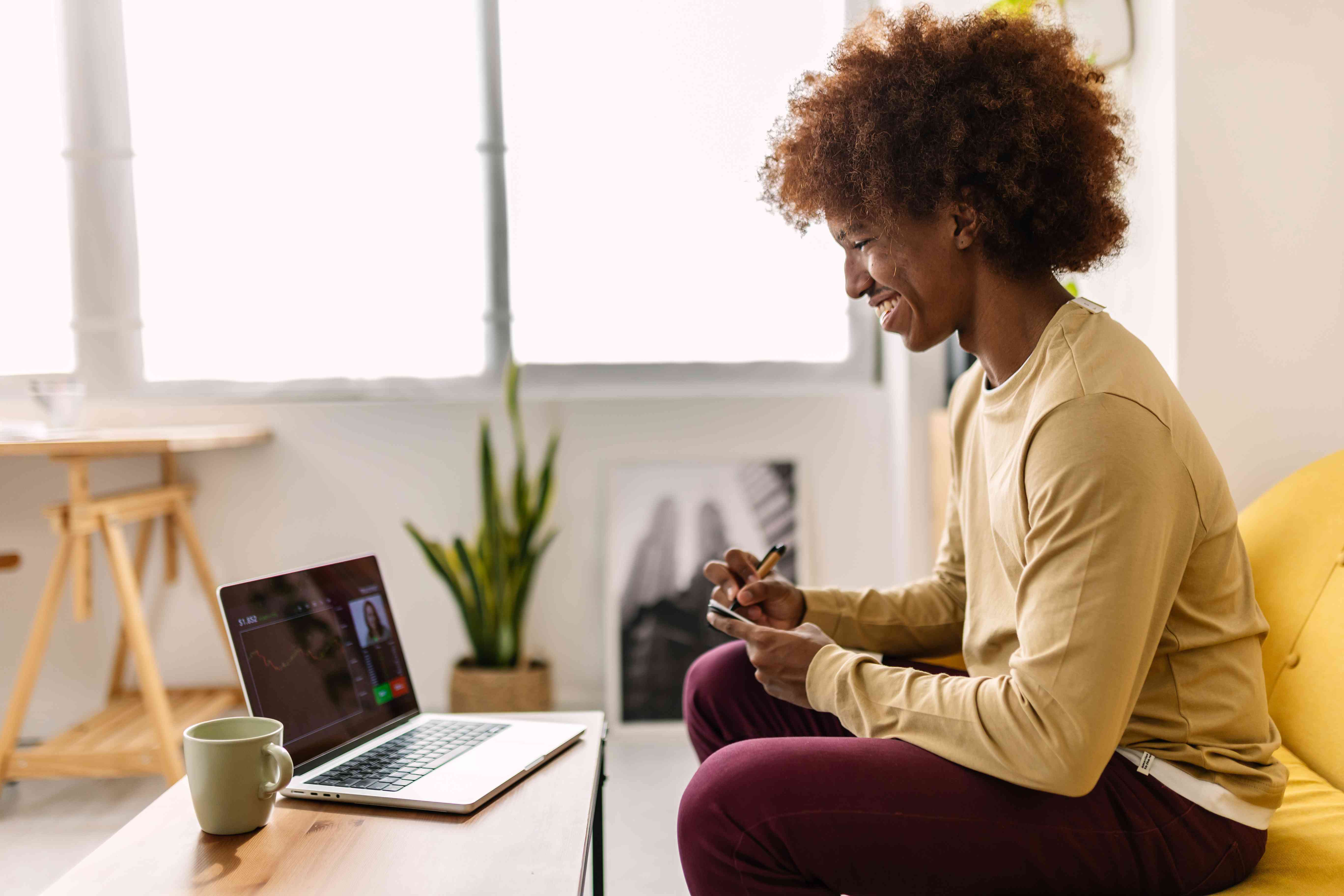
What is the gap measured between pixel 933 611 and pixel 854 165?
2.18 ft

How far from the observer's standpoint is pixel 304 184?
109 inches

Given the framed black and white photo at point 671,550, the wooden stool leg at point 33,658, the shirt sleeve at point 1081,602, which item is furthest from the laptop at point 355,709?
the framed black and white photo at point 671,550

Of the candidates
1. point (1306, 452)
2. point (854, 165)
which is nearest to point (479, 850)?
point (854, 165)

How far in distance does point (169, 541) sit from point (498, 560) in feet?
3.15

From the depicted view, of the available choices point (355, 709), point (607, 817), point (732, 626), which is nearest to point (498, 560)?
point (607, 817)

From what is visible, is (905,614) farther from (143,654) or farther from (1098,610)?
(143,654)

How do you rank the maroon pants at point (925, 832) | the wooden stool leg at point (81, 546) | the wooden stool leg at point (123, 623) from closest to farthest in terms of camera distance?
1. the maroon pants at point (925, 832)
2. the wooden stool leg at point (81, 546)
3. the wooden stool leg at point (123, 623)

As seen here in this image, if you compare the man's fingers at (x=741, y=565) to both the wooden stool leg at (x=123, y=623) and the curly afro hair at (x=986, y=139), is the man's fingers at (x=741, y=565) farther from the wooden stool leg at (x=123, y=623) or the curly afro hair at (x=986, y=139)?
the wooden stool leg at (x=123, y=623)

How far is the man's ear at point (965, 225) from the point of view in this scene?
1.11 m

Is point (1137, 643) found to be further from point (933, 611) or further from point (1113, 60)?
point (1113, 60)

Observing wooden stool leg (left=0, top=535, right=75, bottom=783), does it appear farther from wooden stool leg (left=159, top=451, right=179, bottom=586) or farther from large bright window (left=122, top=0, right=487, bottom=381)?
large bright window (left=122, top=0, right=487, bottom=381)

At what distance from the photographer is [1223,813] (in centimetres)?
96

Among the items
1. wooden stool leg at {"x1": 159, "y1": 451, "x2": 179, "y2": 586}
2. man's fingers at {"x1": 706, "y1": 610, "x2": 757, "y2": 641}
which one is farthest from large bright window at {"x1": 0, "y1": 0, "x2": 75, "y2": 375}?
man's fingers at {"x1": 706, "y1": 610, "x2": 757, "y2": 641}

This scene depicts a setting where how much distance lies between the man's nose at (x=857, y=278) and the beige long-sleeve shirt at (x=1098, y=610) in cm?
20
